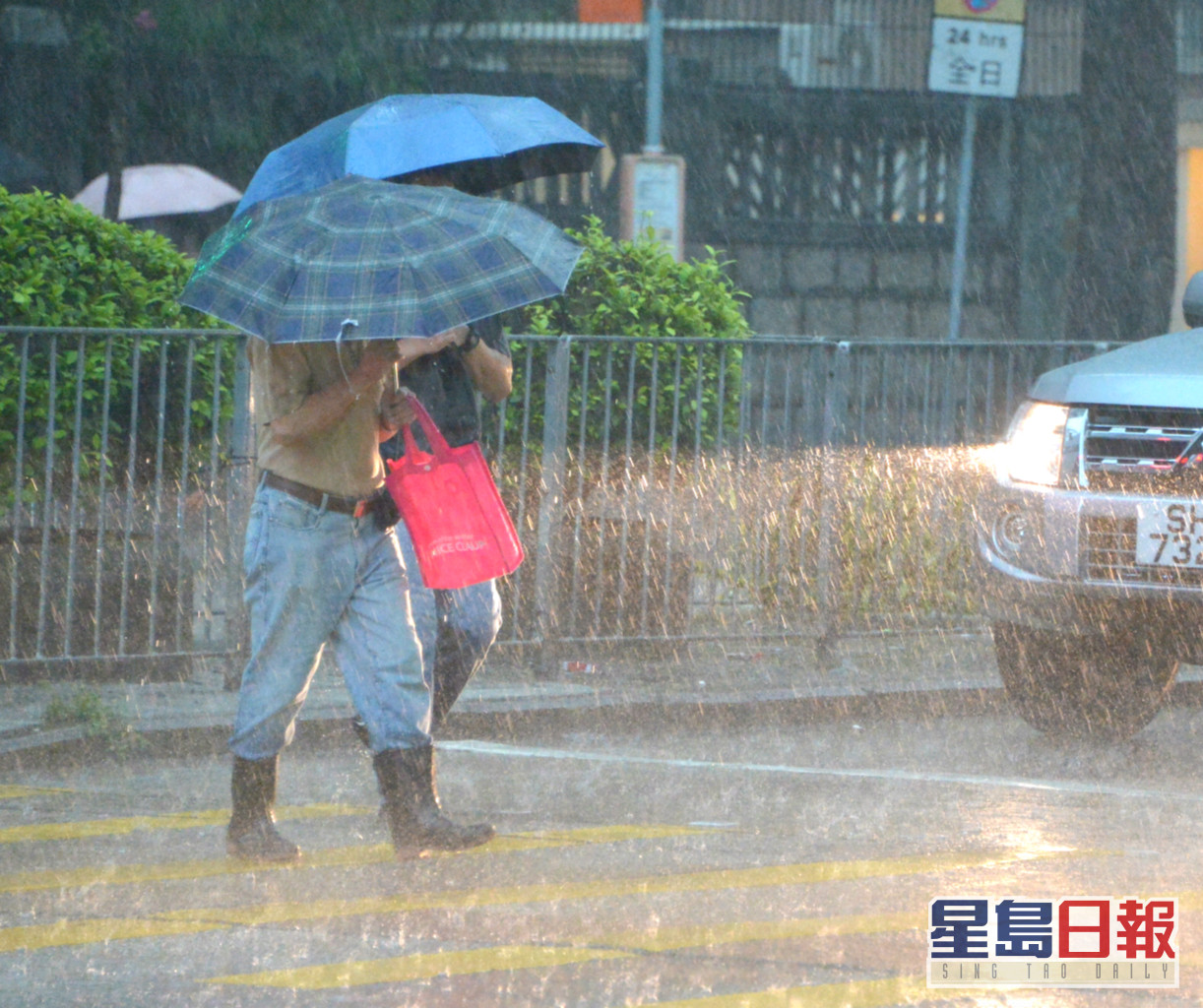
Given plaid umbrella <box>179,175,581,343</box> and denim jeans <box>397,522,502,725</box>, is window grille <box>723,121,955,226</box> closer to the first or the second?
denim jeans <box>397,522,502,725</box>

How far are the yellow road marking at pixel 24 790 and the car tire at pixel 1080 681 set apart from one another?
3.28 metres

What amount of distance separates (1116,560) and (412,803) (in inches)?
106

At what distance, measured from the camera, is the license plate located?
697cm

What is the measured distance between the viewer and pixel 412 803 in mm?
5633

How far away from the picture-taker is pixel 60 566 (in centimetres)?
809

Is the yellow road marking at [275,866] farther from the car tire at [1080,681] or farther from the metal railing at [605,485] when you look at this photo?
the metal railing at [605,485]

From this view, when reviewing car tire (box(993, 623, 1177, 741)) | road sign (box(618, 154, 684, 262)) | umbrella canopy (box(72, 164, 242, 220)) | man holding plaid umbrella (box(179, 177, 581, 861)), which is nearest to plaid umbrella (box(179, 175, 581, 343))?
man holding plaid umbrella (box(179, 177, 581, 861))

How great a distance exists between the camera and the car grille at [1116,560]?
7.00 metres

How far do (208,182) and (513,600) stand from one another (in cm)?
924

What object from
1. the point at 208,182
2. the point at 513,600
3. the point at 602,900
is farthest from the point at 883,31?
the point at 602,900

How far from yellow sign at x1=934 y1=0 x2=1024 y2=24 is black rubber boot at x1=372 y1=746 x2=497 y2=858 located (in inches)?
339

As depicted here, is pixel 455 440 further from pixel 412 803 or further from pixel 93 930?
pixel 93 930

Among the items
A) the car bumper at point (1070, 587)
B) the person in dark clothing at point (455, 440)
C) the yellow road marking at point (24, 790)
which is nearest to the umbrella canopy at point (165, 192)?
the yellow road marking at point (24, 790)

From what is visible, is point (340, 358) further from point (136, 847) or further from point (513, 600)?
point (513, 600)
